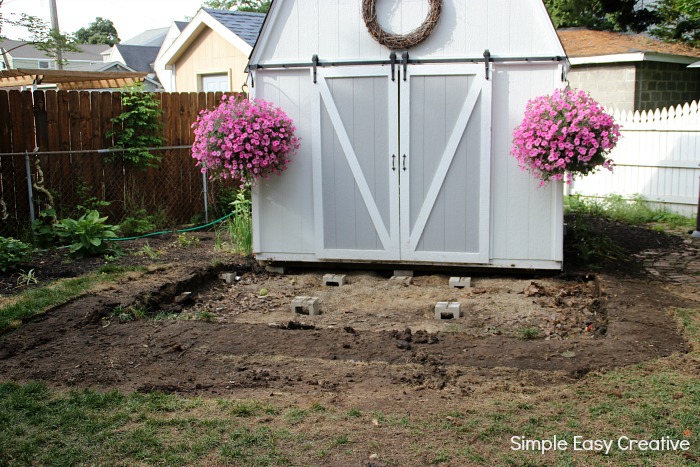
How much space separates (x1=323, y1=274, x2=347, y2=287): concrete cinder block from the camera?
741 centimetres

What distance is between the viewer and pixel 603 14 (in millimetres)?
21406

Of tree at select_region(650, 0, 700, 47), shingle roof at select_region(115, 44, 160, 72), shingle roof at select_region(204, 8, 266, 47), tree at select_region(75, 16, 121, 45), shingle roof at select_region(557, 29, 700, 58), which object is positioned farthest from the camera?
tree at select_region(75, 16, 121, 45)

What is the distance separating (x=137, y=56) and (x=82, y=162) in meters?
27.2

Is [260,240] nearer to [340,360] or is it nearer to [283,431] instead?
[340,360]

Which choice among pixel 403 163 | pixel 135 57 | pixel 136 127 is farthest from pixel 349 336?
pixel 135 57

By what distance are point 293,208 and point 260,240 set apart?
0.54 meters

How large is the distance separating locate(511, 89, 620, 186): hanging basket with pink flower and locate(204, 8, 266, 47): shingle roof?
12114mm

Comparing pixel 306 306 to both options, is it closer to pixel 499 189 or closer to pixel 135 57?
pixel 499 189

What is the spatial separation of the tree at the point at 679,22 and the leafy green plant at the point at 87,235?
1405 cm

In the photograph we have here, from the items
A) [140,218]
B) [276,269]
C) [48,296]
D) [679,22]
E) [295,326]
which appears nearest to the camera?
[295,326]

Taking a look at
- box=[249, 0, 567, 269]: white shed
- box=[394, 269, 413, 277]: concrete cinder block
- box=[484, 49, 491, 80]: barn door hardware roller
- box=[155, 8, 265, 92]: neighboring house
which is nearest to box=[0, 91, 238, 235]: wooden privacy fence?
box=[249, 0, 567, 269]: white shed

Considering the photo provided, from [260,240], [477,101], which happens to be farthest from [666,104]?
[260,240]

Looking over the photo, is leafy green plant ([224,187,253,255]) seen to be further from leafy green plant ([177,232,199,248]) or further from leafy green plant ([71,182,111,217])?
leafy green plant ([71,182,111,217])

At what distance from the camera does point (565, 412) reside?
3.86m
